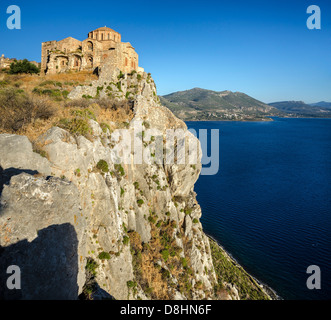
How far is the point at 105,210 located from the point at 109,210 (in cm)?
31

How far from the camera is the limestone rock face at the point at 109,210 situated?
20.7 ft

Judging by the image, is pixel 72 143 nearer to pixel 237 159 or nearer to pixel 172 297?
pixel 172 297

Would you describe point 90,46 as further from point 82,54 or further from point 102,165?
point 102,165

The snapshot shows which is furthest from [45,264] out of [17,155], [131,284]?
[131,284]

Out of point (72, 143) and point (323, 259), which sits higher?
point (72, 143)

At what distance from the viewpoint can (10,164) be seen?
762 centimetres

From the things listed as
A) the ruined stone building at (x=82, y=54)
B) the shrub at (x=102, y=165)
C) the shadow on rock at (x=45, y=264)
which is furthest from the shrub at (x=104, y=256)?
the ruined stone building at (x=82, y=54)

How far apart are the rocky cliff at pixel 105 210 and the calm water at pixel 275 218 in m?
10.9

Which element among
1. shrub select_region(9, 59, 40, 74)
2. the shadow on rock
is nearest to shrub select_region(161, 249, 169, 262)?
the shadow on rock

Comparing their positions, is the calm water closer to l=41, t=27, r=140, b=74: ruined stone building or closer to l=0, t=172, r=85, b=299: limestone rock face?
l=0, t=172, r=85, b=299: limestone rock face

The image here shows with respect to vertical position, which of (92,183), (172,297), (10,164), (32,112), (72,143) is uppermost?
(32,112)

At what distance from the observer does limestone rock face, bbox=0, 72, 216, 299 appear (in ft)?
20.7
